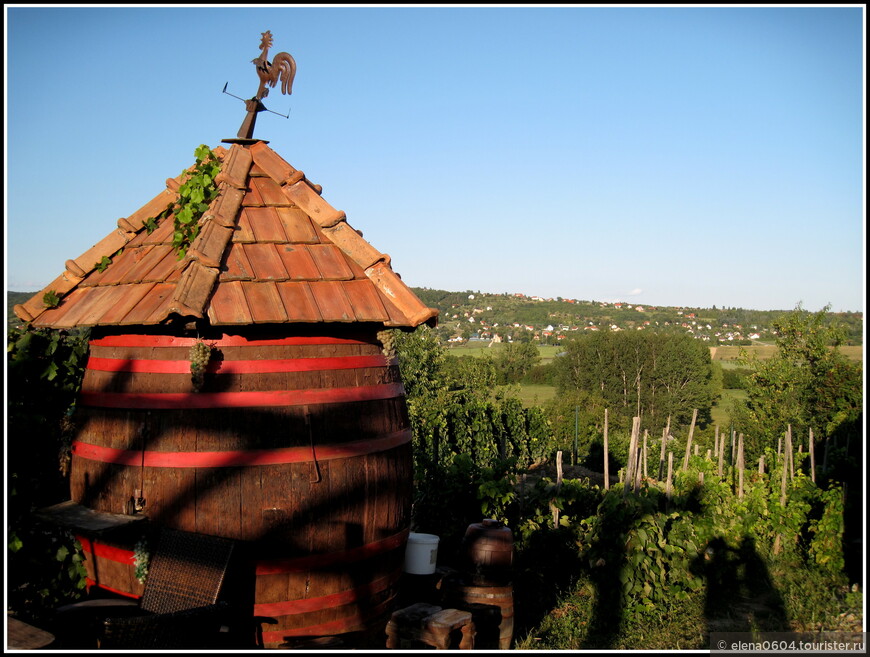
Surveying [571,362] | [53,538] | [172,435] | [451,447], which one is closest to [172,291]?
[172,435]

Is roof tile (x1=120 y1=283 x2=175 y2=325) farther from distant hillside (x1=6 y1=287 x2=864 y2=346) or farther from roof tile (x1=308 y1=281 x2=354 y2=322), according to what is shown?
distant hillside (x1=6 y1=287 x2=864 y2=346)

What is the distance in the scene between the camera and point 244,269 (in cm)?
405

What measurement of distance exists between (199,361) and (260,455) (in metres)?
0.58

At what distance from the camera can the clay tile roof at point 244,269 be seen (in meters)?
3.88

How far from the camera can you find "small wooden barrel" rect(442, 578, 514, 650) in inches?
195

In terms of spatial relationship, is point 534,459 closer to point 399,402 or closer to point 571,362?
point 399,402

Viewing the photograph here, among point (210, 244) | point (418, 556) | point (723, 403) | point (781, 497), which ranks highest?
point (210, 244)

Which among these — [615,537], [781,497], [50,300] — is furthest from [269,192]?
[781,497]

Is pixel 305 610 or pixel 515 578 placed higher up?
pixel 305 610

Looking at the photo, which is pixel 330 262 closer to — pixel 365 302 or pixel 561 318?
pixel 365 302

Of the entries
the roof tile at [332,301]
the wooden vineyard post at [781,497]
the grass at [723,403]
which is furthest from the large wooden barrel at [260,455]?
the grass at [723,403]

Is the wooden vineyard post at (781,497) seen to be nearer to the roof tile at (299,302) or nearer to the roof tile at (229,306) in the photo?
the roof tile at (299,302)

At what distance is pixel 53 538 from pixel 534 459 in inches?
856

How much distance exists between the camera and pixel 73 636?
383cm
